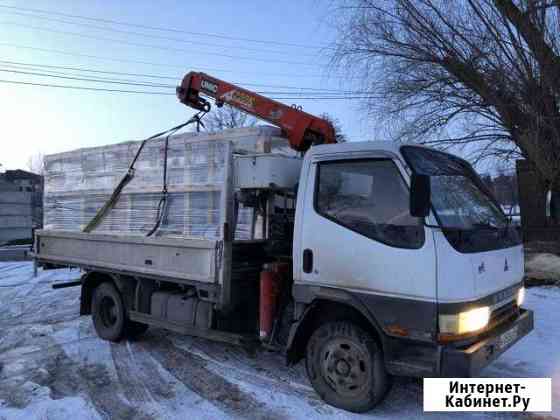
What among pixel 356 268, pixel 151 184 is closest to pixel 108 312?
pixel 151 184

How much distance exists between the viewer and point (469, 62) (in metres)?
9.67

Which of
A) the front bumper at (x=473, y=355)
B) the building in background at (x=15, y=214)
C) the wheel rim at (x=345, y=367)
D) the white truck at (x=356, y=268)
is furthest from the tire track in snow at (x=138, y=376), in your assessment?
the building in background at (x=15, y=214)

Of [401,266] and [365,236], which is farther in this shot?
[365,236]

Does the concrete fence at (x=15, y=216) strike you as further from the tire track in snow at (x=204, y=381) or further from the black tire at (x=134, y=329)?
the tire track in snow at (x=204, y=381)

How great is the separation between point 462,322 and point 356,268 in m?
0.89

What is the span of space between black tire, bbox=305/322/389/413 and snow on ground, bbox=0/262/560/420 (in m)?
0.14

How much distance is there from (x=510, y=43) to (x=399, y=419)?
28.3 ft

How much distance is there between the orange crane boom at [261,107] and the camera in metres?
5.38

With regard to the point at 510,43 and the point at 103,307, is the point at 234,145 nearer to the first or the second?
the point at 103,307

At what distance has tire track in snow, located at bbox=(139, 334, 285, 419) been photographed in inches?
154

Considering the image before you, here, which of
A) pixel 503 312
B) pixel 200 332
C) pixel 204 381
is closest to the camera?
pixel 503 312

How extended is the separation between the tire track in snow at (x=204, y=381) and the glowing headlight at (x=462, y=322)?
1580 millimetres

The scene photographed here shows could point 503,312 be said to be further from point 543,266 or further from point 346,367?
point 543,266

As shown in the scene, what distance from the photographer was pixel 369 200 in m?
3.73
